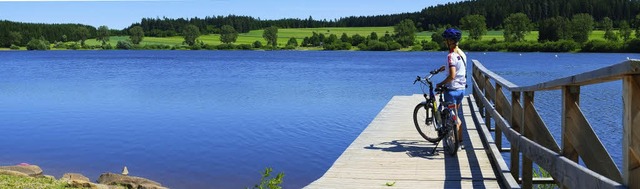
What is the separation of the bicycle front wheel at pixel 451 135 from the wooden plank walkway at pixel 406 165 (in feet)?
0.32

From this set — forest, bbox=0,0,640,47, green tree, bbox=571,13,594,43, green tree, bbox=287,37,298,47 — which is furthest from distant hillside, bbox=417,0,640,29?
green tree, bbox=287,37,298,47

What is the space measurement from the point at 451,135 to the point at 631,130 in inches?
225

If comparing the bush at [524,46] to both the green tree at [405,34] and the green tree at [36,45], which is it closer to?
the green tree at [405,34]

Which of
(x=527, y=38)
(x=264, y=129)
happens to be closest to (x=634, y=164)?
(x=264, y=129)

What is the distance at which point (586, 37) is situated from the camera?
126m

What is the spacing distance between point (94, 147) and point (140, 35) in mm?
160405

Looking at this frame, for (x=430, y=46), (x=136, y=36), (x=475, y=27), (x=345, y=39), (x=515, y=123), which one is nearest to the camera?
(x=515, y=123)

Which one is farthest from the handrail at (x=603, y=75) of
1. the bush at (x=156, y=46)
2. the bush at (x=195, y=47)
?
the bush at (x=156, y=46)

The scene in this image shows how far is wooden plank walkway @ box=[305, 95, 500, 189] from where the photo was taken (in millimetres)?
6840

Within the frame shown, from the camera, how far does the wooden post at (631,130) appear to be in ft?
8.36

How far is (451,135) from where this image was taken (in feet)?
27.1

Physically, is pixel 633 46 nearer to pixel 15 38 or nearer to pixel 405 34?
pixel 405 34

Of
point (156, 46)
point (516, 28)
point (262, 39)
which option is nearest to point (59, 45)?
point (156, 46)

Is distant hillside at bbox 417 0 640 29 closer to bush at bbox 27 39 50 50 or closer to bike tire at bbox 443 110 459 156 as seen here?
bush at bbox 27 39 50 50
